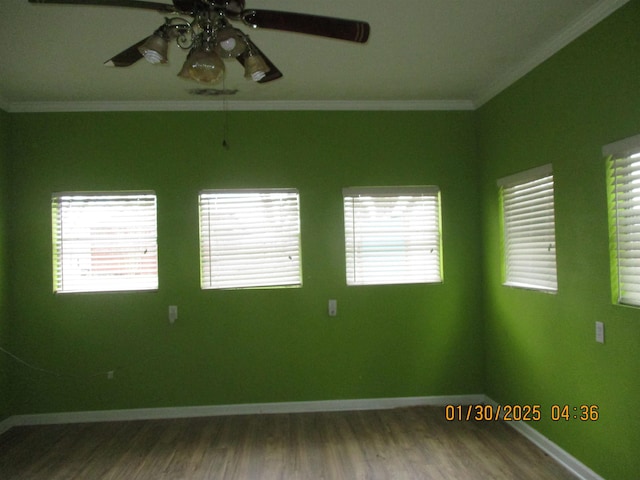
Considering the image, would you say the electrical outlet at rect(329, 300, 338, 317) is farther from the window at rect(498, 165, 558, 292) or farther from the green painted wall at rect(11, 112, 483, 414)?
the window at rect(498, 165, 558, 292)

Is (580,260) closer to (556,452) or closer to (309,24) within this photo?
(556,452)

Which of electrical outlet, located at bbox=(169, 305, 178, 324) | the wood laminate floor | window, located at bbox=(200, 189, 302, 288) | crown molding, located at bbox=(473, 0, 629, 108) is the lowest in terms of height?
the wood laminate floor

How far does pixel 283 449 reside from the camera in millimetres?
2646

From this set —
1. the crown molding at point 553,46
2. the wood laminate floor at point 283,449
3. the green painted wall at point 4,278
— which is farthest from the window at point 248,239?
the crown molding at point 553,46

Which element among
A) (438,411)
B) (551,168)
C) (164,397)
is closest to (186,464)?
(164,397)

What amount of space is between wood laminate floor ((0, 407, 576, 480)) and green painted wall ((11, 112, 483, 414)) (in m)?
0.22

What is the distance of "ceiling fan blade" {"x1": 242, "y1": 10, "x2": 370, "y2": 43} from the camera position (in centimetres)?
138

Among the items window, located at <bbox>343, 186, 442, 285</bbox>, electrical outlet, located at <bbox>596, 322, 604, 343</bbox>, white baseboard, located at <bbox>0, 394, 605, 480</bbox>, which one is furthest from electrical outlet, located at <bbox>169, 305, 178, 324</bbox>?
electrical outlet, located at <bbox>596, 322, 604, 343</bbox>

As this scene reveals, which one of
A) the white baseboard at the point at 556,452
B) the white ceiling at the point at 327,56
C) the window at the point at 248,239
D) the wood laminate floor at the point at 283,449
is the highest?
the white ceiling at the point at 327,56

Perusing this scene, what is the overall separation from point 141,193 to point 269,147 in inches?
45.0

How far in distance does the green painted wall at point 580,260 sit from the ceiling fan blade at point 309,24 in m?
1.46

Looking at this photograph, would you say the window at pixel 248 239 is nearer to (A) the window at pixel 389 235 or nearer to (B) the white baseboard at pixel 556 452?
(A) the window at pixel 389 235

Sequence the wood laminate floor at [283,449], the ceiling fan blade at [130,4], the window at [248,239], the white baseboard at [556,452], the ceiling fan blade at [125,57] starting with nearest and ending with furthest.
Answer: the ceiling fan blade at [130,4], the ceiling fan blade at [125,57], the white baseboard at [556,452], the wood laminate floor at [283,449], the window at [248,239]

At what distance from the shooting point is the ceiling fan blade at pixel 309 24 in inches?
54.2
